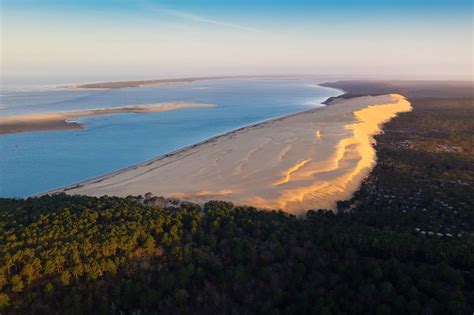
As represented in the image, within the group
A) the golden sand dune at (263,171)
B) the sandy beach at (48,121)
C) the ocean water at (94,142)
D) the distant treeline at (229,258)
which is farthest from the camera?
the sandy beach at (48,121)

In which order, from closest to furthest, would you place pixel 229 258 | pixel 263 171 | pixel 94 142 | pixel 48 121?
pixel 229 258
pixel 263 171
pixel 94 142
pixel 48 121

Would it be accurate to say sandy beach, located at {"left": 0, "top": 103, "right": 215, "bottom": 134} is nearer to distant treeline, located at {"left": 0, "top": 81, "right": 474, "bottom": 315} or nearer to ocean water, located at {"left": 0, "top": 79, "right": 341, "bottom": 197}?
ocean water, located at {"left": 0, "top": 79, "right": 341, "bottom": 197}

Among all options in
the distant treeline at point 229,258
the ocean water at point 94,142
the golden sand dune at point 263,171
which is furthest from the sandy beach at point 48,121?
the distant treeline at point 229,258

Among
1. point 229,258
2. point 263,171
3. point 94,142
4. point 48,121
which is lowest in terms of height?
point 229,258

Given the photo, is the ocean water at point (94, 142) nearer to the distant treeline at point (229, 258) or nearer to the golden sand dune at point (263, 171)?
the golden sand dune at point (263, 171)

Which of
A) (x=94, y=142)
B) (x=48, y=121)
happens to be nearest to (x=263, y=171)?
(x=94, y=142)

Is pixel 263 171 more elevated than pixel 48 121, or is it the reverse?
pixel 48 121

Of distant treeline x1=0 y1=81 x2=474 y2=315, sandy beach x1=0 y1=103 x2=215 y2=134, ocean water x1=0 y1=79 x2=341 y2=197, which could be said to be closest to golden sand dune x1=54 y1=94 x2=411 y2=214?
distant treeline x1=0 y1=81 x2=474 y2=315

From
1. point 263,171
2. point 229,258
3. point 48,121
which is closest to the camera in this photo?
point 229,258

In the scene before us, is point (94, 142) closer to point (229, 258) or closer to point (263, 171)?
point (263, 171)
